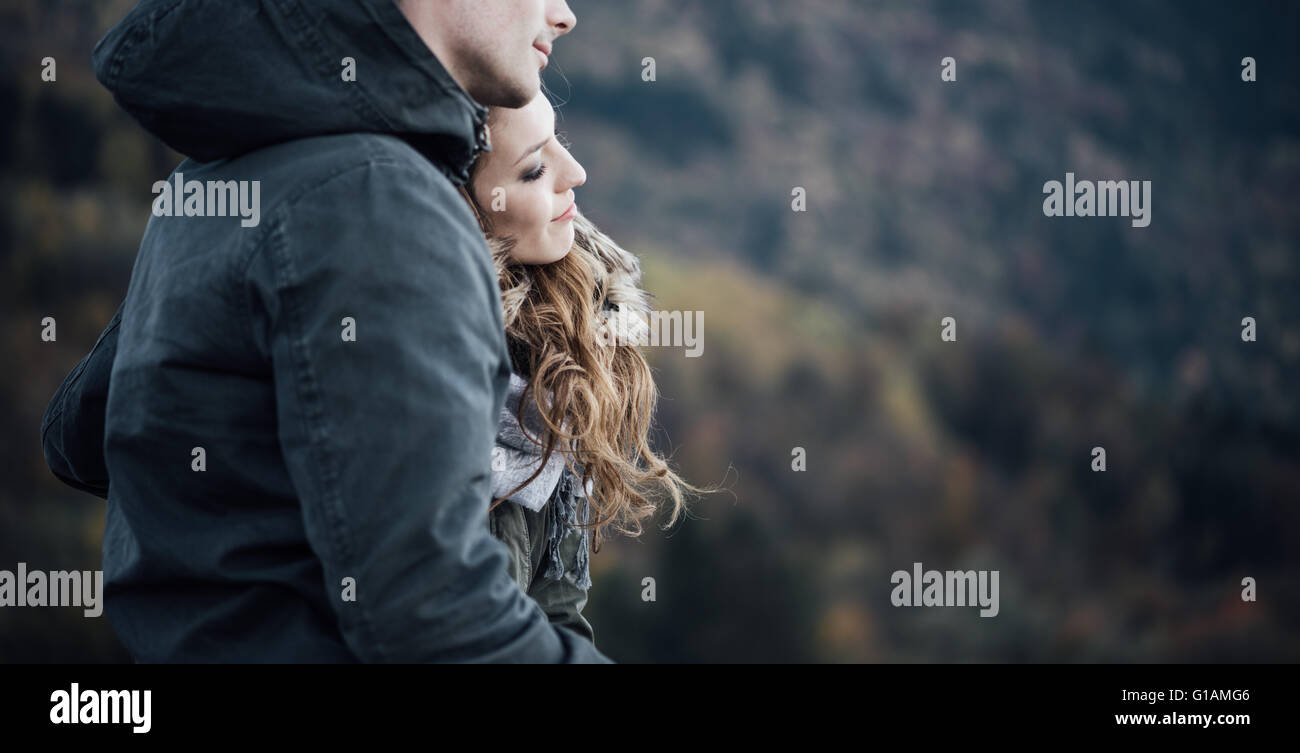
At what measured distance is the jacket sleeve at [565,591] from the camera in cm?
191

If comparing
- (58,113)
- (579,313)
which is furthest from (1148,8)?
(579,313)

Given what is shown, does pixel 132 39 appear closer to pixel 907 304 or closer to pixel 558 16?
pixel 558 16

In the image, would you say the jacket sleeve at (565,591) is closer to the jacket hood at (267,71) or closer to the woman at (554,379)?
the woman at (554,379)

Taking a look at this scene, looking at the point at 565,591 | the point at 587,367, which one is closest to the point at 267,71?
the point at 587,367

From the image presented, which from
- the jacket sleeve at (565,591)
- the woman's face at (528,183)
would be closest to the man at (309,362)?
the woman's face at (528,183)

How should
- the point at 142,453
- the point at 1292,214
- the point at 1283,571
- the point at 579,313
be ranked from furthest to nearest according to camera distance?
the point at 1292,214
the point at 1283,571
the point at 579,313
the point at 142,453

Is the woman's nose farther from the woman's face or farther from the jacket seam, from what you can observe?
the jacket seam

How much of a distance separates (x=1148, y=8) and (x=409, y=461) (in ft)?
128

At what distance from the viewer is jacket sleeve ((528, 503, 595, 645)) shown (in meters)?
1.91

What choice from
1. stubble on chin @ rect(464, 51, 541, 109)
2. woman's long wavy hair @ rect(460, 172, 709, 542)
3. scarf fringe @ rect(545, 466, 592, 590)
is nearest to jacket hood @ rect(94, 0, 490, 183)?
stubble on chin @ rect(464, 51, 541, 109)

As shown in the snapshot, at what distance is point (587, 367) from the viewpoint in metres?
1.82

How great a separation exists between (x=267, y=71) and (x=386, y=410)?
41cm

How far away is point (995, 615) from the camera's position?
816 inches
